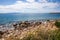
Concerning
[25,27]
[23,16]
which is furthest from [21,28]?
[23,16]

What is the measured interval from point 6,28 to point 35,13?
2.01 feet

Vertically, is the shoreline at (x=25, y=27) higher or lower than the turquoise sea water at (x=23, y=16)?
lower

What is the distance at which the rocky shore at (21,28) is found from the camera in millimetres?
3037

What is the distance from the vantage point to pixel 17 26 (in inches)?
123

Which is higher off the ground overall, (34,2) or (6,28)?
(34,2)

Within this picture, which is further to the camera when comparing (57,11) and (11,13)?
(57,11)

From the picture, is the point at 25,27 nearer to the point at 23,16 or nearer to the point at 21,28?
the point at 21,28

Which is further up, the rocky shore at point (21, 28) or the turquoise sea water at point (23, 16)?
the turquoise sea water at point (23, 16)

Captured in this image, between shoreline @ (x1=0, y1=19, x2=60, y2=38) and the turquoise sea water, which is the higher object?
the turquoise sea water

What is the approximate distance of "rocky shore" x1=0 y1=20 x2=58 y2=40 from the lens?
3.04 metres

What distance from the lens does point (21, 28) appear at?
10.3ft

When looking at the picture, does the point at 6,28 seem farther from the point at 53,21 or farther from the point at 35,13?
the point at 53,21

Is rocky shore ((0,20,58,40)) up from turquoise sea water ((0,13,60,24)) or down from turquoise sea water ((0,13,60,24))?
down

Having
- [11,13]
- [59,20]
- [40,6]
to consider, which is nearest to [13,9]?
[11,13]
